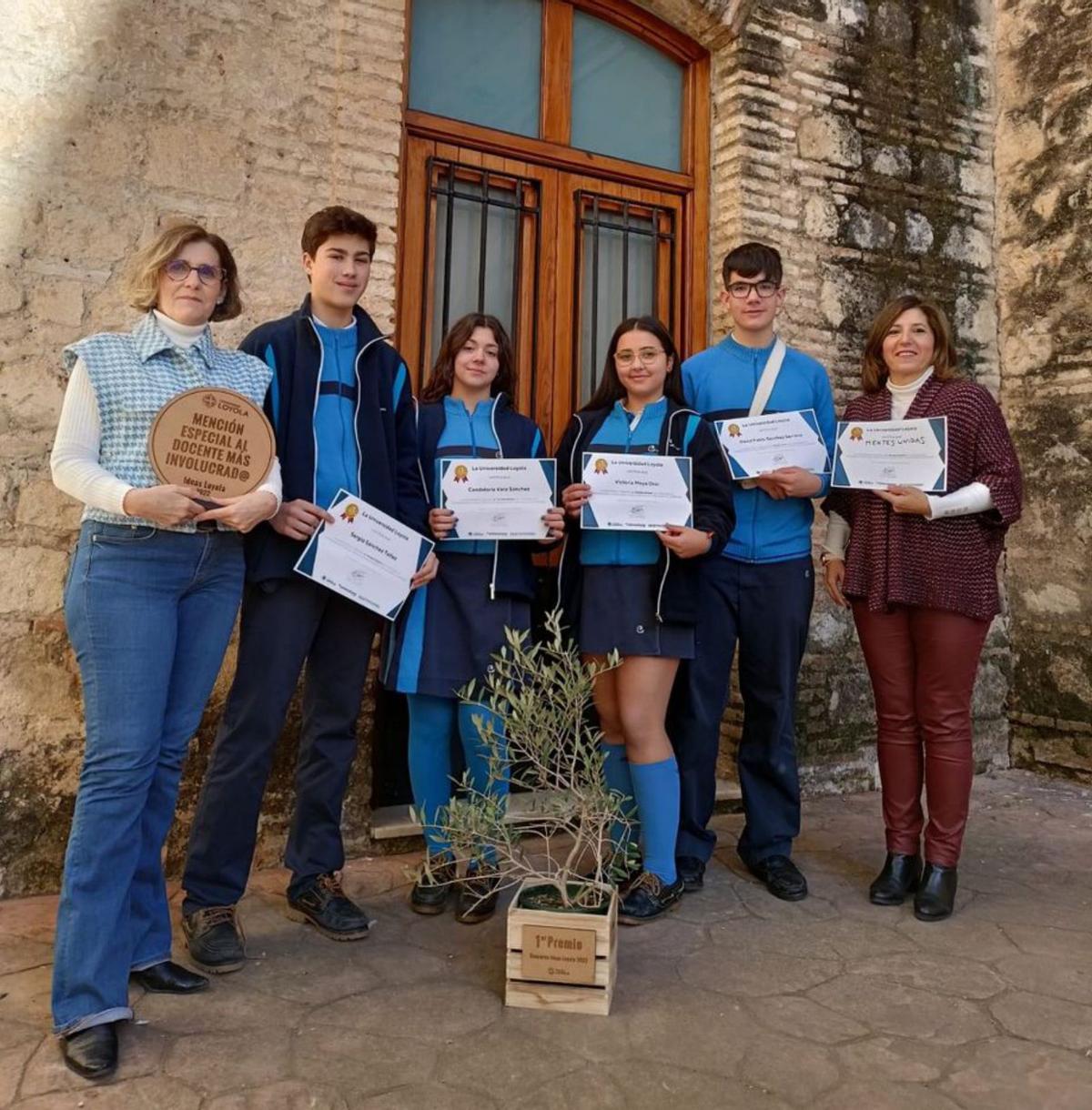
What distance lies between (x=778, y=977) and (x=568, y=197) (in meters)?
3.50

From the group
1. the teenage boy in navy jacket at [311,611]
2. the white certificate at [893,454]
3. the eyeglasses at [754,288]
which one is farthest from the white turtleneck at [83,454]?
the white certificate at [893,454]

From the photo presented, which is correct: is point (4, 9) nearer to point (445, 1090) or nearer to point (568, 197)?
point (568, 197)

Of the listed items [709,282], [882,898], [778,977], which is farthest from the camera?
[709,282]

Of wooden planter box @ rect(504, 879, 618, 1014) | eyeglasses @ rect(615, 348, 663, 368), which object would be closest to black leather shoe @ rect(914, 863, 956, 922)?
wooden planter box @ rect(504, 879, 618, 1014)

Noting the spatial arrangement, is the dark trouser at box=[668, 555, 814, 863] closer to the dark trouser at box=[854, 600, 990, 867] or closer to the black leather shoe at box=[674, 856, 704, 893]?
the black leather shoe at box=[674, 856, 704, 893]

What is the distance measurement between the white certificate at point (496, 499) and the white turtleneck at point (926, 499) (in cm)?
117

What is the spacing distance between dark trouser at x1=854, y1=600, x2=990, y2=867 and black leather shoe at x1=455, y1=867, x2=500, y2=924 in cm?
142

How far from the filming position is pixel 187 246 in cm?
253

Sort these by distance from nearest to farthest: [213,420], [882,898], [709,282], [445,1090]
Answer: [445,1090] → [213,420] → [882,898] → [709,282]

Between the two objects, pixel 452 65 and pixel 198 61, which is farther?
pixel 452 65

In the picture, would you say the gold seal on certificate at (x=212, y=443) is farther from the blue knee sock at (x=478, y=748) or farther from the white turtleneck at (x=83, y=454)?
the blue knee sock at (x=478, y=748)

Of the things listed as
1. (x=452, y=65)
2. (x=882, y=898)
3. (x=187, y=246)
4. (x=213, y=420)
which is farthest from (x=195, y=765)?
(x=452, y=65)

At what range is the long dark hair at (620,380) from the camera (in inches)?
129

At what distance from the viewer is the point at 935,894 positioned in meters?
3.21
